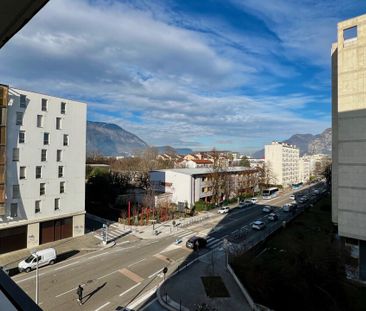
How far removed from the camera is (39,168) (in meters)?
27.5

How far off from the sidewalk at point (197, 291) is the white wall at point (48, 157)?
14.3 m

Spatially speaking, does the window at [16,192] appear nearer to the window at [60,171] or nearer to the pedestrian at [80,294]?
the window at [60,171]

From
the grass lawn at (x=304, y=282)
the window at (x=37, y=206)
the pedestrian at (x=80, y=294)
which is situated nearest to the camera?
the grass lawn at (x=304, y=282)

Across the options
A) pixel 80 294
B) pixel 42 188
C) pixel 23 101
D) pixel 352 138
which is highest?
pixel 23 101

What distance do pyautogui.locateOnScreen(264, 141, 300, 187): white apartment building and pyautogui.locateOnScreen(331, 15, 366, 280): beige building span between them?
65857 mm

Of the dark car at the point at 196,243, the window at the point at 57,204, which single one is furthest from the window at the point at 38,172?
the dark car at the point at 196,243

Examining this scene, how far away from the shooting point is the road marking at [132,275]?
2052cm

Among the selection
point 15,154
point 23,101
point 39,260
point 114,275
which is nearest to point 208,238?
point 114,275

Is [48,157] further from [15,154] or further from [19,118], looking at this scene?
[19,118]

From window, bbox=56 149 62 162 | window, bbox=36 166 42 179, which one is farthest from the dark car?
window, bbox=36 166 42 179

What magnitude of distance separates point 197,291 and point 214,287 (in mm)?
1213

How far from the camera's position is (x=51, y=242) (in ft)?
91.9

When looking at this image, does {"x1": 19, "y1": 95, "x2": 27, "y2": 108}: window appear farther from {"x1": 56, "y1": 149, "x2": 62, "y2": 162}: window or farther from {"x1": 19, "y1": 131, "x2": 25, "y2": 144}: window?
{"x1": 56, "y1": 149, "x2": 62, "y2": 162}: window

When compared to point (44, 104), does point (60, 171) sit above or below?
below
